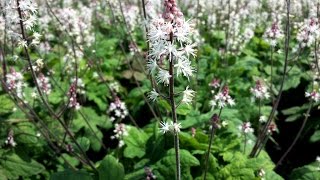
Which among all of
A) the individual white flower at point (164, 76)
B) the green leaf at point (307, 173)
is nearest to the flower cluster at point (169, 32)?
the individual white flower at point (164, 76)

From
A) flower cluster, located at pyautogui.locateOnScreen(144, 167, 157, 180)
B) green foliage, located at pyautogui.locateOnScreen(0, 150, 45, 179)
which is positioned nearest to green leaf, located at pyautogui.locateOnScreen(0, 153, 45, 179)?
green foliage, located at pyautogui.locateOnScreen(0, 150, 45, 179)

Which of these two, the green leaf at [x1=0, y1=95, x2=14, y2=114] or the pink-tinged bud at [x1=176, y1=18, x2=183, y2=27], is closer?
the pink-tinged bud at [x1=176, y1=18, x2=183, y2=27]

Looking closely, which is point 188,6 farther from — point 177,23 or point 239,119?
point 177,23

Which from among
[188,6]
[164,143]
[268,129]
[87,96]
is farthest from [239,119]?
[188,6]

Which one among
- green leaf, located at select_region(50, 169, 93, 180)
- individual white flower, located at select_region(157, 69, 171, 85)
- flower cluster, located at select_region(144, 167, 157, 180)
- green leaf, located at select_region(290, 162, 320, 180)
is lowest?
green leaf, located at select_region(290, 162, 320, 180)

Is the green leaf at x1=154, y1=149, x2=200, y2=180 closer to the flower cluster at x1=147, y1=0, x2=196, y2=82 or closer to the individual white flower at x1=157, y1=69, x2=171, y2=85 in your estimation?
the individual white flower at x1=157, y1=69, x2=171, y2=85

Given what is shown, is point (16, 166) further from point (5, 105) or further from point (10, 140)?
point (5, 105)
